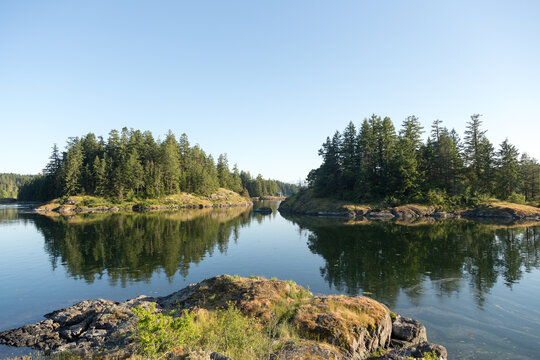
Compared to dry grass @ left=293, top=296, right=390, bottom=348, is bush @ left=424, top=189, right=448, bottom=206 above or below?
above

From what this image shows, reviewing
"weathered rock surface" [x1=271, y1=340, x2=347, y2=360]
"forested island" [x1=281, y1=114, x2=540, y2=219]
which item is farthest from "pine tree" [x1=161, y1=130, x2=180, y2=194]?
"weathered rock surface" [x1=271, y1=340, x2=347, y2=360]

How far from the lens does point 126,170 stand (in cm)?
10669

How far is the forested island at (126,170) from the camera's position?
4183 inches

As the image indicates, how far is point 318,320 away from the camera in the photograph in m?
11.6

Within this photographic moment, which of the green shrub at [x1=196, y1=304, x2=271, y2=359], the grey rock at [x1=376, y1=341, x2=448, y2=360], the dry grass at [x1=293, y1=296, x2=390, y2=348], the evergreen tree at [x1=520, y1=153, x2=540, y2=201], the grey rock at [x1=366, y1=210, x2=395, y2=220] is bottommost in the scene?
the grey rock at [x1=366, y1=210, x2=395, y2=220]

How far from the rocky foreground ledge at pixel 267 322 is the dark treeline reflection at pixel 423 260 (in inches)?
269

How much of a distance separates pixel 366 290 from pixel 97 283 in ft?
72.8

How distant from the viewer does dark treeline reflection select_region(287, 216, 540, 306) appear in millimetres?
21750

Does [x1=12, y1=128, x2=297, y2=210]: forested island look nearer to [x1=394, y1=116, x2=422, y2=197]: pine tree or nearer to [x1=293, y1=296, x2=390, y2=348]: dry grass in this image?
[x1=394, y1=116, x2=422, y2=197]: pine tree

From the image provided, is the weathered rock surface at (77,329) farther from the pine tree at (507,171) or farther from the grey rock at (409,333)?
the pine tree at (507,171)

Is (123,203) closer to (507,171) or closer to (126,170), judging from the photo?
(126,170)

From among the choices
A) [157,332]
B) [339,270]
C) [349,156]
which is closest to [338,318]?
[157,332]

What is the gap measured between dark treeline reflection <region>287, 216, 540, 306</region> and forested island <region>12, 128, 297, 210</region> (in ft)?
286

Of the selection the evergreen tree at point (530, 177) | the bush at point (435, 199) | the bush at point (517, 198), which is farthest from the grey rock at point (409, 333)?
the evergreen tree at point (530, 177)
